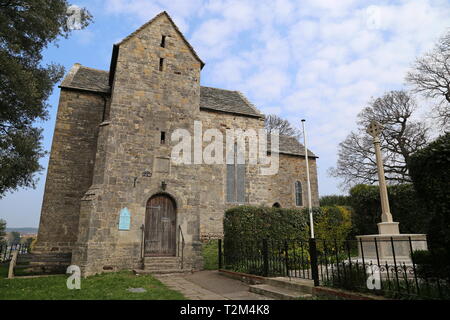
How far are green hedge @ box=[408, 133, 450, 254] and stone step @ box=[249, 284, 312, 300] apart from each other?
3.09 m

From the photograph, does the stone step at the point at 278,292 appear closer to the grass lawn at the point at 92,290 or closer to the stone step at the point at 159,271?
the grass lawn at the point at 92,290

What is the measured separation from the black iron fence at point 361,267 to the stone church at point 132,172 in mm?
3267

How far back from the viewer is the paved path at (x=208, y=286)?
291 inches

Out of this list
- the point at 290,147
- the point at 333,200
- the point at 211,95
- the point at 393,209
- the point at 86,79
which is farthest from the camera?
the point at 333,200

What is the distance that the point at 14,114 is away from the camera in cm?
1414

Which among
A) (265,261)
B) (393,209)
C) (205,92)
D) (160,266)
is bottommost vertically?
(160,266)

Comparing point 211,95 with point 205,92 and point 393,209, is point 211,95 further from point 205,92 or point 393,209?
point 393,209

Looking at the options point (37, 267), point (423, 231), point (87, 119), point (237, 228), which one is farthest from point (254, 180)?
point (37, 267)

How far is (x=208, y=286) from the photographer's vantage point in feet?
29.2

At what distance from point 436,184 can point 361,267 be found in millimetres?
2466

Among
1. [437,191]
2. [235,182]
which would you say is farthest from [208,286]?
[235,182]

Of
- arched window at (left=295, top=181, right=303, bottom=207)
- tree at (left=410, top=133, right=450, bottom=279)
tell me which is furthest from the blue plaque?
arched window at (left=295, top=181, right=303, bottom=207)

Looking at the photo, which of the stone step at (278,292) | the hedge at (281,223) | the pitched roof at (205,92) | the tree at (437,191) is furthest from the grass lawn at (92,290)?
the pitched roof at (205,92)
